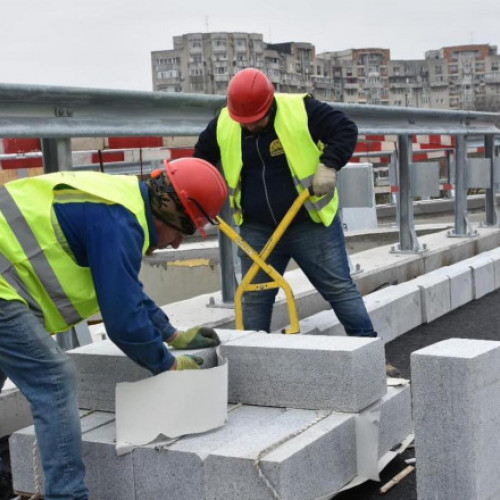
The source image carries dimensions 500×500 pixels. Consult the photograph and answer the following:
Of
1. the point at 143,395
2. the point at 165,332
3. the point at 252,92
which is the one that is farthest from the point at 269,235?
the point at 143,395

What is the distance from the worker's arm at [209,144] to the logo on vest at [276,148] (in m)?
0.40

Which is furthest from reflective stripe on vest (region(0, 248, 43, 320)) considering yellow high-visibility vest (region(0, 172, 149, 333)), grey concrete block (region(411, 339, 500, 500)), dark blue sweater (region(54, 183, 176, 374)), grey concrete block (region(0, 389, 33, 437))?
grey concrete block (region(411, 339, 500, 500))

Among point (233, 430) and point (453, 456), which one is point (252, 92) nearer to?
point (233, 430)

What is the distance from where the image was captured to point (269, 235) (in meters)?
6.10

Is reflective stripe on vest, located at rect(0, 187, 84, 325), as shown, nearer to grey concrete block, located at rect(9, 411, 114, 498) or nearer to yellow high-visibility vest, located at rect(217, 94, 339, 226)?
grey concrete block, located at rect(9, 411, 114, 498)

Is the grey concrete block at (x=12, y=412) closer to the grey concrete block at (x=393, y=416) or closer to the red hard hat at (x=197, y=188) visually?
the red hard hat at (x=197, y=188)

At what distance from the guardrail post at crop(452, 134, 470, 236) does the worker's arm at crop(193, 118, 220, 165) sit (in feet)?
16.2

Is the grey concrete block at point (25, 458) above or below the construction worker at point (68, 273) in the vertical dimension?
below

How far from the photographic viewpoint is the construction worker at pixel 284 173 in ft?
18.8

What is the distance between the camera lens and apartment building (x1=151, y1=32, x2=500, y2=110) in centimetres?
14225

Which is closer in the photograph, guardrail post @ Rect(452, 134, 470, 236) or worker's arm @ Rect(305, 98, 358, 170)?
worker's arm @ Rect(305, 98, 358, 170)

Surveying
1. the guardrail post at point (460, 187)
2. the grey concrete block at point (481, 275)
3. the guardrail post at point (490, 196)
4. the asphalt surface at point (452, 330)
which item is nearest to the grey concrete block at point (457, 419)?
the asphalt surface at point (452, 330)

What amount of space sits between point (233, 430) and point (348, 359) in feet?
1.90

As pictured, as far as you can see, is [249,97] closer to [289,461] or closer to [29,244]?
[29,244]
